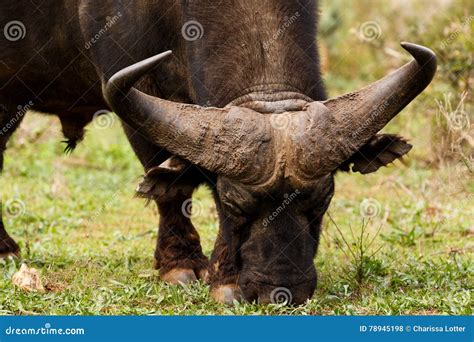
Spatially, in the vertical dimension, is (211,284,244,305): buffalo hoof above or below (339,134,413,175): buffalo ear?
below

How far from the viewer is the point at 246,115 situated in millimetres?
6715

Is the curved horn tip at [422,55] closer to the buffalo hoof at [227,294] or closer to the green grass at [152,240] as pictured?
the green grass at [152,240]

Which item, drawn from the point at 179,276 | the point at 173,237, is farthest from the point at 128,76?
the point at 173,237

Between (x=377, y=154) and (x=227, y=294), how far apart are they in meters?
1.61

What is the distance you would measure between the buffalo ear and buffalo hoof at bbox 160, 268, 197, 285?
83.0 inches

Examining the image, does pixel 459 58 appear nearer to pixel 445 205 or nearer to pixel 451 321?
pixel 445 205

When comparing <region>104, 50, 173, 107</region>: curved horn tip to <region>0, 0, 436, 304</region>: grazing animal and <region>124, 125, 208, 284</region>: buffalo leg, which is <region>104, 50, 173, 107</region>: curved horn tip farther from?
<region>124, 125, 208, 284</region>: buffalo leg

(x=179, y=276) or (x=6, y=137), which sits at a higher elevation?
(x=6, y=137)

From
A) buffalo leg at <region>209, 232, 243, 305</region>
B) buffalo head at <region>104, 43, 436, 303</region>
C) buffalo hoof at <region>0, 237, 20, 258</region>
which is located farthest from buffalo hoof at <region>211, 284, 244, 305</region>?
buffalo hoof at <region>0, 237, 20, 258</region>

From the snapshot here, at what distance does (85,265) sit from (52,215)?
9.27 feet

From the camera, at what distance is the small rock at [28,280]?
7.73m

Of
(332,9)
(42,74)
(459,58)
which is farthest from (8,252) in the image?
(332,9)

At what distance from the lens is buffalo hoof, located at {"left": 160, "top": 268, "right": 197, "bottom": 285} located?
864 centimetres

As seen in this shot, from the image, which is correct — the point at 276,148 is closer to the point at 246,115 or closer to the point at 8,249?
the point at 246,115
